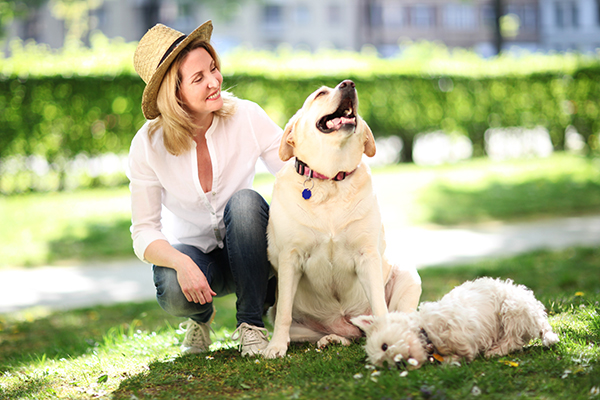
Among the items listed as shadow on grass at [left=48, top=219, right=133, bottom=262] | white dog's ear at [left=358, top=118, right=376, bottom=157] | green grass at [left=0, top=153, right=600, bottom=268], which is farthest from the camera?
green grass at [left=0, top=153, right=600, bottom=268]

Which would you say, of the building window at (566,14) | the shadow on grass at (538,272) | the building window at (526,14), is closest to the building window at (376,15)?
the building window at (526,14)

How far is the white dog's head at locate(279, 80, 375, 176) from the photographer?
109 inches

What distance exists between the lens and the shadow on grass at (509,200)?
754 cm

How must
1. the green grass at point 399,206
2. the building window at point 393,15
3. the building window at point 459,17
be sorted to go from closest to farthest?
the green grass at point 399,206
the building window at point 393,15
the building window at point 459,17

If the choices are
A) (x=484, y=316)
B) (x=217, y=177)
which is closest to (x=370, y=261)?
Answer: (x=484, y=316)

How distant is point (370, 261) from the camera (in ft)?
9.09

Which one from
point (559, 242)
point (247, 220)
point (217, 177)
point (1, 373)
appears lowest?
point (559, 242)

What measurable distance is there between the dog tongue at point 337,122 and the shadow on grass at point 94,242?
172 inches

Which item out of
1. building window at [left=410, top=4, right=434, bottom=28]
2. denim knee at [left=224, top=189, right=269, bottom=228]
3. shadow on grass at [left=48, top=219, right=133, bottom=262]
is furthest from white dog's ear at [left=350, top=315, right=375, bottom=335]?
building window at [left=410, top=4, right=434, bottom=28]

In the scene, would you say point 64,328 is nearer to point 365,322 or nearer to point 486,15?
point 365,322

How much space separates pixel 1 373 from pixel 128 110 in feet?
21.4

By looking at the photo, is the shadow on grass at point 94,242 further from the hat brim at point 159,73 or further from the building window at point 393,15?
the building window at point 393,15

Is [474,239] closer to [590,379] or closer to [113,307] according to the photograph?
[113,307]

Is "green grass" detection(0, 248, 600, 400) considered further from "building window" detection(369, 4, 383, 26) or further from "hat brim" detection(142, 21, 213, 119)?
"building window" detection(369, 4, 383, 26)
